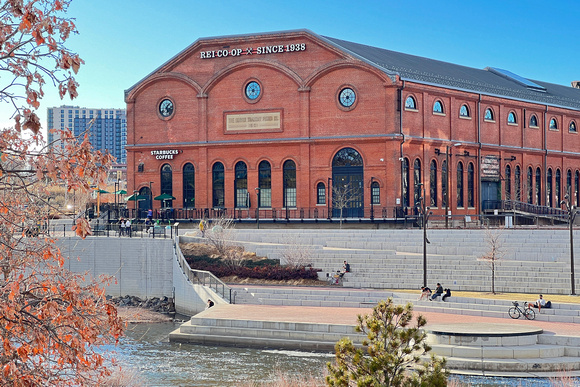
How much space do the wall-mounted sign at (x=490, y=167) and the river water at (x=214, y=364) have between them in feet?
109

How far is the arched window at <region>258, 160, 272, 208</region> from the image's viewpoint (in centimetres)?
5156

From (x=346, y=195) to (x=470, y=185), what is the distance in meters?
11.0

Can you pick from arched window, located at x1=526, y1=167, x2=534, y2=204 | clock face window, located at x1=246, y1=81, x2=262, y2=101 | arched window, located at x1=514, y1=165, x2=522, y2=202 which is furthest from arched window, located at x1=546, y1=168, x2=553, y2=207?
clock face window, located at x1=246, y1=81, x2=262, y2=101

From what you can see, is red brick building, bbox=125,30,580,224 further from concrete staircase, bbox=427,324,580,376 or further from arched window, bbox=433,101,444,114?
concrete staircase, bbox=427,324,580,376

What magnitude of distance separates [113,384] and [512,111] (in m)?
45.9

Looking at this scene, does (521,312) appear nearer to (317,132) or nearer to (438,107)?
(317,132)

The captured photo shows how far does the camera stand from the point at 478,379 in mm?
21594

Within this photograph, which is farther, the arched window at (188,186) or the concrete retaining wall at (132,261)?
the arched window at (188,186)

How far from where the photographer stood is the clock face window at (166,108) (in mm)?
54713

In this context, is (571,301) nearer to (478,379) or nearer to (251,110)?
(478,379)

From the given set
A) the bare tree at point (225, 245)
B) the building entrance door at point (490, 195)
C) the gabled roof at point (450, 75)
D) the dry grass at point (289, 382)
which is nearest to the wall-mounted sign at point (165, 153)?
the gabled roof at point (450, 75)

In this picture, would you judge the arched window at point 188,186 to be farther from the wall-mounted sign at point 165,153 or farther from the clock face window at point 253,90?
the clock face window at point 253,90

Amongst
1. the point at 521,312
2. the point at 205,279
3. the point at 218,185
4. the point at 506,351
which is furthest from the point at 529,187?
the point at 506,351

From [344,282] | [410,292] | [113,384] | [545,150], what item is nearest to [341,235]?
[344,282]
